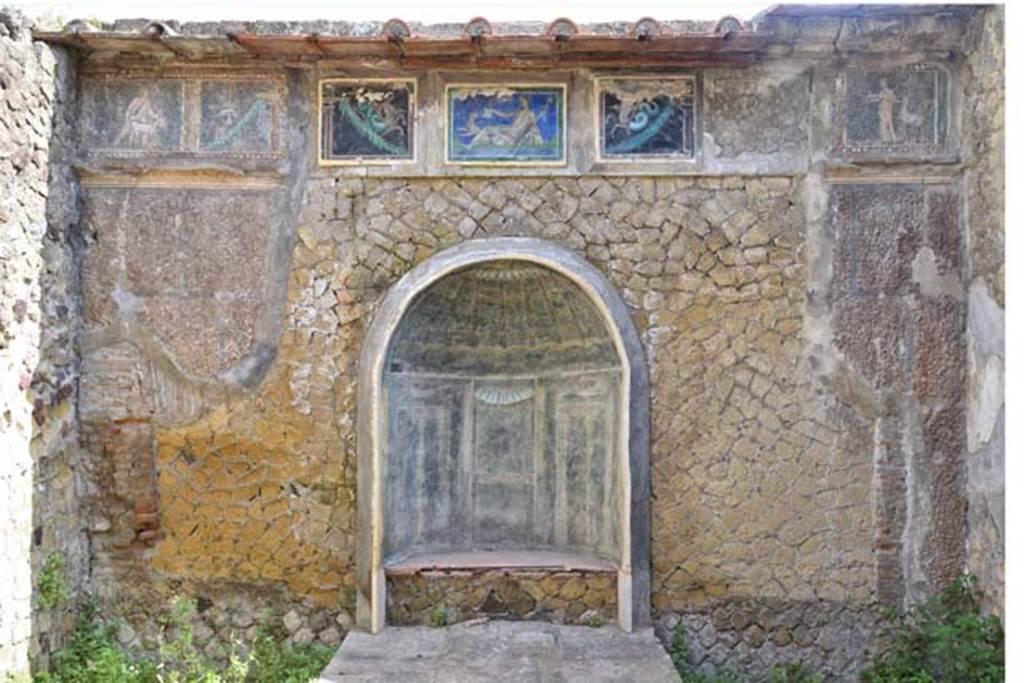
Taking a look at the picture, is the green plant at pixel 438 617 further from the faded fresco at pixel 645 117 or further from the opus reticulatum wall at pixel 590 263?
the faded fresco at pixel 645 117

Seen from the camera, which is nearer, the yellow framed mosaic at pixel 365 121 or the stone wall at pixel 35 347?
the stone wall at pixel 35 347

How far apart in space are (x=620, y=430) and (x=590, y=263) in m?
1.10

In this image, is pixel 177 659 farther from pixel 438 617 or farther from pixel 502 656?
pixel 502 656

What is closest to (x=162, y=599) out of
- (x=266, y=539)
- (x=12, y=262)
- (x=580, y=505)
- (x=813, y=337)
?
(x=266, y=539)

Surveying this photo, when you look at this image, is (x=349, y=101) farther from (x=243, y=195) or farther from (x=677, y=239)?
(x=677, y=239)

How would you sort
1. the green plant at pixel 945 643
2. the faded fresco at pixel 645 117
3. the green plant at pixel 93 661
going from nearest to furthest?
the green plant at pixel 945 643, the green plant at pixel 93 661, the faded fresco at pixel 645 117

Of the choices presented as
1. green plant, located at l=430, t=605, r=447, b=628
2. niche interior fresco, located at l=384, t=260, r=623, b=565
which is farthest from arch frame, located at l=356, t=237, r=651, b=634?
green plant, located at l=430, t=605, r=447, b=628

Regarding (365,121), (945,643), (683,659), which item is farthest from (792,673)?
(365,121)

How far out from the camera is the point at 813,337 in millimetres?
6191

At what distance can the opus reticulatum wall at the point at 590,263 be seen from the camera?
6.15 m

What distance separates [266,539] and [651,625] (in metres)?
2.53

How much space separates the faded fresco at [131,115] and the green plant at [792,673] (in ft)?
16.7

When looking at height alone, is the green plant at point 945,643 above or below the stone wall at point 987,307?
below

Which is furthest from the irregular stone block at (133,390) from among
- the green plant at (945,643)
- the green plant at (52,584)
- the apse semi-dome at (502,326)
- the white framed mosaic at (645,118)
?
the green plant at (945,643)
